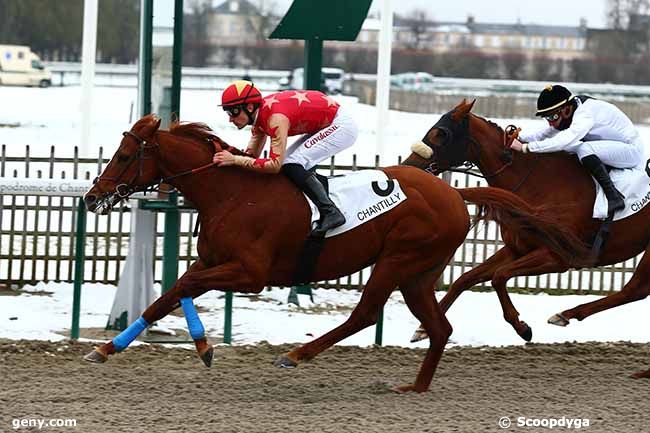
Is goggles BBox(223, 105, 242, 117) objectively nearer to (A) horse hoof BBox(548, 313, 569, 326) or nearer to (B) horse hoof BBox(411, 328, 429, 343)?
(B) horse hoof BBox(411, 328, 429, 343)

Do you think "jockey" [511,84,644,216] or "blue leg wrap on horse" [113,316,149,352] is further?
"jockey" [511,84,644,216]

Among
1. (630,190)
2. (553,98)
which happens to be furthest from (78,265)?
(630,190)

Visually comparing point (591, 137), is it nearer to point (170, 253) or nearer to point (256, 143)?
point (256, 143)

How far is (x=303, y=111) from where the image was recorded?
7211 millimetres

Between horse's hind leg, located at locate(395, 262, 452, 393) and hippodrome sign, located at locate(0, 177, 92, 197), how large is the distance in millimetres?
2564

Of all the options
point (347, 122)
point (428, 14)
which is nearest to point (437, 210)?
point (347, 122)

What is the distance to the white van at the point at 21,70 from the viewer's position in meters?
36.0

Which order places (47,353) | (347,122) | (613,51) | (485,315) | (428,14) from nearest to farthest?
(347,122)
(47,353)
(485,315)
(613,51)
(428,14)

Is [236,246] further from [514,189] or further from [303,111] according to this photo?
[514,189]

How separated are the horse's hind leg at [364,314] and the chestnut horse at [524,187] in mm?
1227

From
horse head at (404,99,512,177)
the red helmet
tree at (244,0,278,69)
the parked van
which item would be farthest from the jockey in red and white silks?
tree at (244,0,278,69)

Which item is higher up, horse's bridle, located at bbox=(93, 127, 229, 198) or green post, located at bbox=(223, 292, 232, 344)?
horse's bridle, located at bbox=(93, 127, 229, 198)

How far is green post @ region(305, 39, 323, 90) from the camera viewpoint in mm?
10383

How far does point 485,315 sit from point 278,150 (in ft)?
12.2
